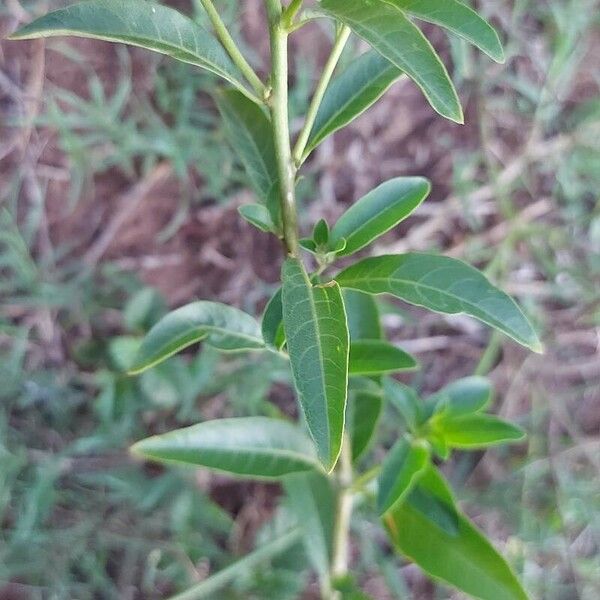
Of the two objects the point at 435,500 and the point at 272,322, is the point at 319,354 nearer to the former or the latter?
the point at 272,322

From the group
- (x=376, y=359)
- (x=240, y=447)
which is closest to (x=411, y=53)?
(x=376, y=359)

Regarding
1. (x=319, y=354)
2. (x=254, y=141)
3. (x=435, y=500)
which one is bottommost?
(x=435, y=500)

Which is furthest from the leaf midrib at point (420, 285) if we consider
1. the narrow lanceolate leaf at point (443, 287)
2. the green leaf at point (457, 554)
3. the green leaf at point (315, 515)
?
the green leaf at point (315, 515)

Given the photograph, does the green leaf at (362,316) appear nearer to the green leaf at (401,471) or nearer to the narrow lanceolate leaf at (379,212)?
the green leaf at (401,471)

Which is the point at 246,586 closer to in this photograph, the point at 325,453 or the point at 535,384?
the point at 535,384

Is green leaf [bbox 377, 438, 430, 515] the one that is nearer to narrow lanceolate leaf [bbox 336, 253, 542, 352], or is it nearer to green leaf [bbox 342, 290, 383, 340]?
green leaf [bbox 342, 290, 383, 340]

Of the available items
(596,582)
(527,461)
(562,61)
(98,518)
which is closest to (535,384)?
(527,461)
